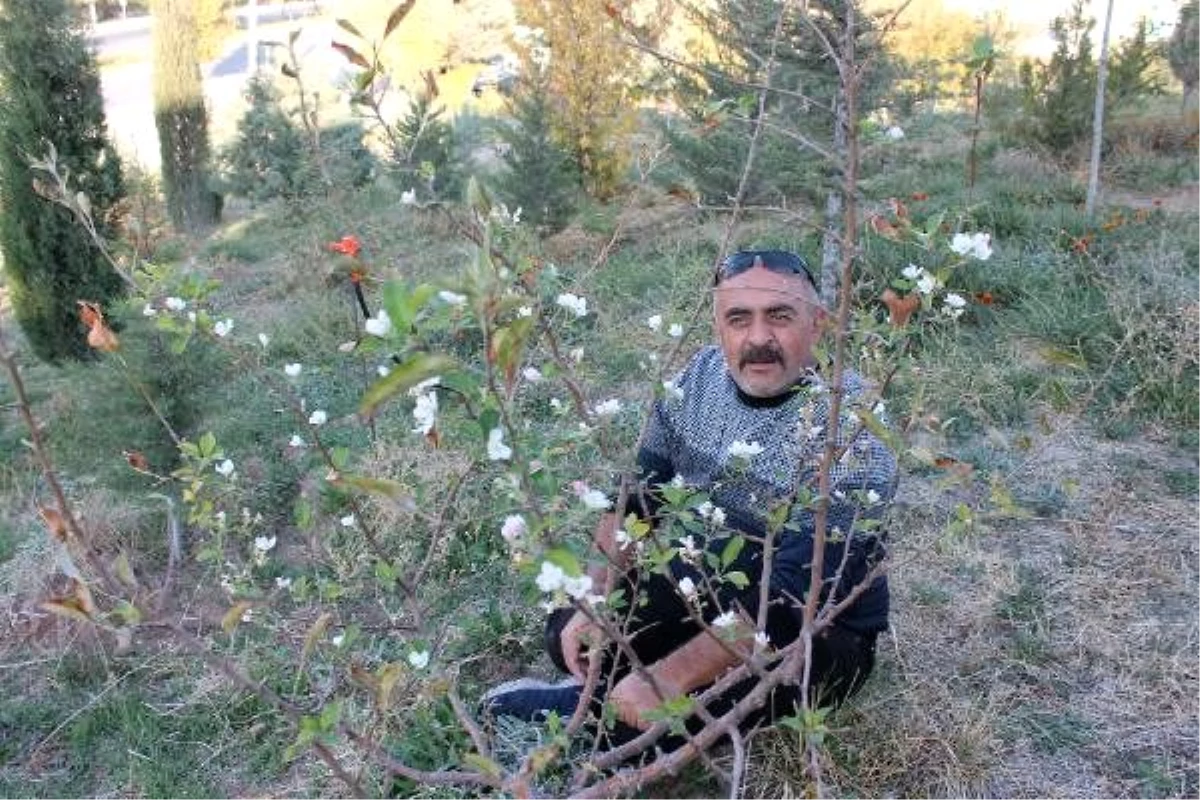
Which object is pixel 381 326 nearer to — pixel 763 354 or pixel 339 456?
pixel 339 456

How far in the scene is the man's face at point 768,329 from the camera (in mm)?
1979

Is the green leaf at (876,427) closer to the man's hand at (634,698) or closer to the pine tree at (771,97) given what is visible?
the man's hand at (634,698)

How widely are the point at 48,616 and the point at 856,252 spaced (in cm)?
271

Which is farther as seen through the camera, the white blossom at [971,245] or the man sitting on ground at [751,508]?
the man sitting on ground at [751,508]

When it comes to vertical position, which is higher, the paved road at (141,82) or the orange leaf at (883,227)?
the paved road at (141,82)

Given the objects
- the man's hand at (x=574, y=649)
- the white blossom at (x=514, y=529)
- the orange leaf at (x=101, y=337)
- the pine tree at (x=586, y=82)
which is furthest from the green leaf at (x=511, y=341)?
the pine tree at (x=586, y=82)

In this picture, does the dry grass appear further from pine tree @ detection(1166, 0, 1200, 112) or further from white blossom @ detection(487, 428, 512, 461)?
pine tree @ detection(1166, 0, 1200, 112)

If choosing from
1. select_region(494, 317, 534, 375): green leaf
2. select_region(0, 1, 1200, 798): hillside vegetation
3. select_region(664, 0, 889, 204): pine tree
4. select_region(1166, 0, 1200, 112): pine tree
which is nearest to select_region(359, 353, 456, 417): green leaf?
select_region(0, 1, 1200, 798): hillside vegetation

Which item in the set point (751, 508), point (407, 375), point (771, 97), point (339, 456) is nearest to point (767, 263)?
point (751, 508)

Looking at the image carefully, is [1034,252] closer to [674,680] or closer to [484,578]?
[484,578]

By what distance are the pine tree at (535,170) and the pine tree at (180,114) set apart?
4458 mm

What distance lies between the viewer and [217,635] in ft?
9.15

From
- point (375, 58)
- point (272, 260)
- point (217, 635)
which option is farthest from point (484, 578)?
point (272, 260)

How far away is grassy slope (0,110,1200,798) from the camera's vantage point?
201 cm
